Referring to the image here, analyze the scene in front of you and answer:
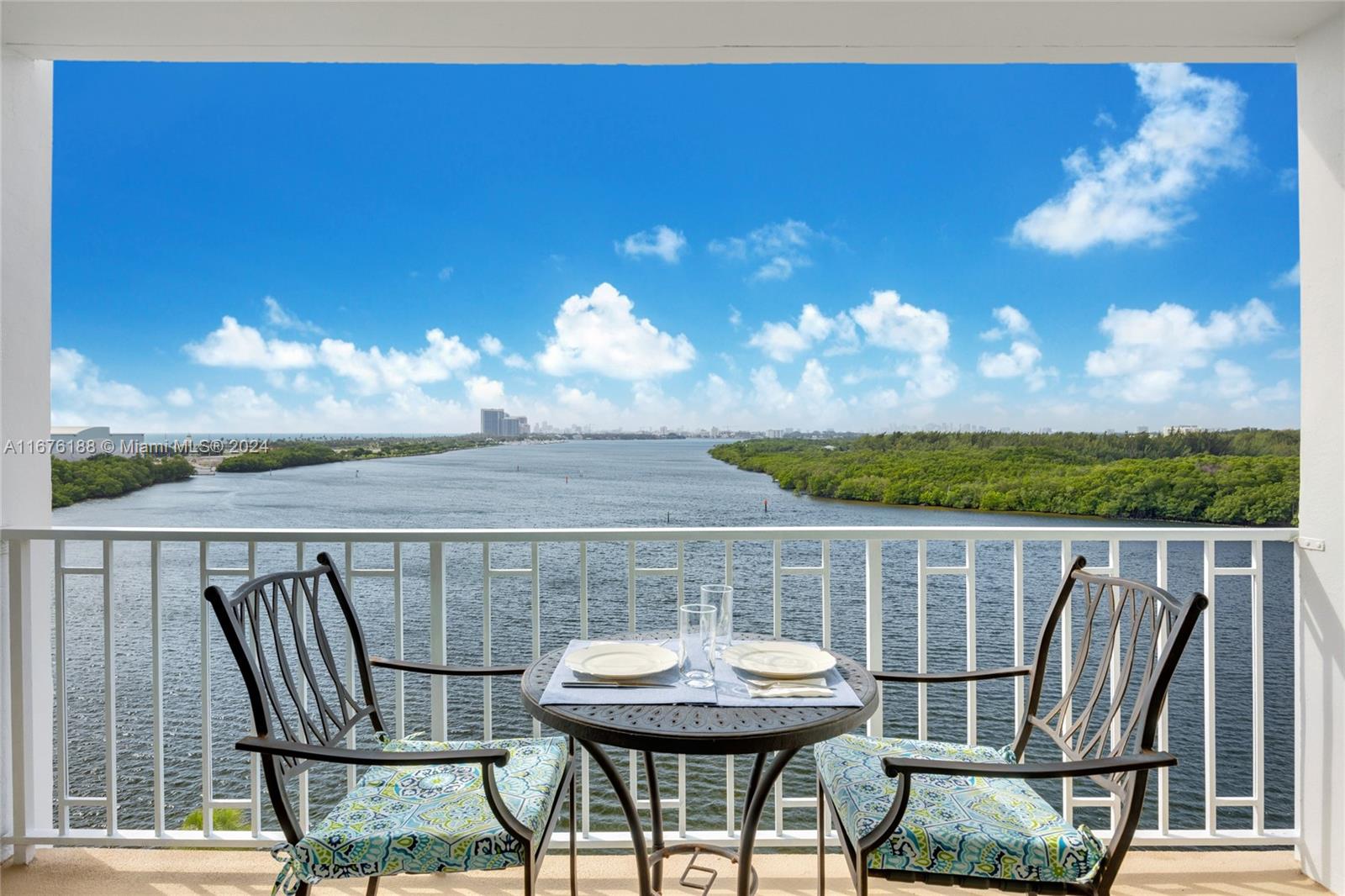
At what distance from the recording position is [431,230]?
24297 mm

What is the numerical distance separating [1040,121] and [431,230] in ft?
66.5

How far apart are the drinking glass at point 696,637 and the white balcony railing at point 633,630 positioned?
0.53 meters

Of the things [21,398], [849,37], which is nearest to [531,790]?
[21,398]

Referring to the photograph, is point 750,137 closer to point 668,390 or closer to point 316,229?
point 668,390

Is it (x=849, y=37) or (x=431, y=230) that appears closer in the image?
(x=849, y=37)

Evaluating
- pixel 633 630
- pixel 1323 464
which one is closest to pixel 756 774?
pixel 633 630

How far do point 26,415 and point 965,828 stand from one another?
9.48 ft

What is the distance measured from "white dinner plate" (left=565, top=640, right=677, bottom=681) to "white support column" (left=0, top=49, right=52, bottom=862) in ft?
6.16

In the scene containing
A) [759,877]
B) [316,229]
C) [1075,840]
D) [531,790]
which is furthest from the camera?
[316,229]

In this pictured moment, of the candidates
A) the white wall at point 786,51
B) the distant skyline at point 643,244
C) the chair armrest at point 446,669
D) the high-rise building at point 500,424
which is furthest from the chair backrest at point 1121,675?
the high-rise building at point 500,424

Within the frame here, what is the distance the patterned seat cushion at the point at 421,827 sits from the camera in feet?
4.74

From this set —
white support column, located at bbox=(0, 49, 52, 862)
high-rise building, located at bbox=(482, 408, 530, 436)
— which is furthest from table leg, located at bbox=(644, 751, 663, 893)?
high-rise building, located at bbox=(482, 408, 530, 436)

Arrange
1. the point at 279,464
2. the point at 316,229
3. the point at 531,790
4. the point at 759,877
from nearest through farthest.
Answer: the point at 531,790 → the point at 759,877 → the point at 279,464 → the point at 316,229

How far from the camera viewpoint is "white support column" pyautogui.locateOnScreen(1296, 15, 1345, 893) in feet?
7.05
